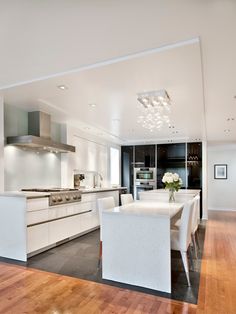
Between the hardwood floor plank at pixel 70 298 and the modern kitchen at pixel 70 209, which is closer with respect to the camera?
the hardwood floor plank at pixel 70 298

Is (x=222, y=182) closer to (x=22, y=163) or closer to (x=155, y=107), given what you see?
(x=155, y=107)

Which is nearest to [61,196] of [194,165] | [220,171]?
[194,165]

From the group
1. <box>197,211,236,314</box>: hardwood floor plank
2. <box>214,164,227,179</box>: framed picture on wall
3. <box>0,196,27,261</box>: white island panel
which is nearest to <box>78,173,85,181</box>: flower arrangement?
<box>0,196,27,261</box>: white island panel

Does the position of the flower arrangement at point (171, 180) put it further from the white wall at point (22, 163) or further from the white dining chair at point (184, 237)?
the white wall at point (22, 163)

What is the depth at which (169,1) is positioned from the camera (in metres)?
1.64

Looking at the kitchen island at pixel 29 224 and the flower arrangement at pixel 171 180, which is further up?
the flower arrangement at pixel 171 180

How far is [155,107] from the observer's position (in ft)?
12.9

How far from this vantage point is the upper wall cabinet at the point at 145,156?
825 centimetres

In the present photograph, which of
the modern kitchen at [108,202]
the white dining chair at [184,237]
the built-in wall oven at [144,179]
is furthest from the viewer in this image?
the built-in wall oven at [144,179]

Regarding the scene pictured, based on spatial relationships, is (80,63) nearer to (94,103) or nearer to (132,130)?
(94,103)

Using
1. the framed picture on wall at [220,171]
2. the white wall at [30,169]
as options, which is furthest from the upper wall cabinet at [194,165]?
the white wall at [30,169]

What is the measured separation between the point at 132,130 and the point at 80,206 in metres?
2.58

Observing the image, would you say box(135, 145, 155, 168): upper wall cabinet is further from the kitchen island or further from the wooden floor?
the wooden floor

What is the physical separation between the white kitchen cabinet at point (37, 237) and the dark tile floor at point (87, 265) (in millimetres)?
144
